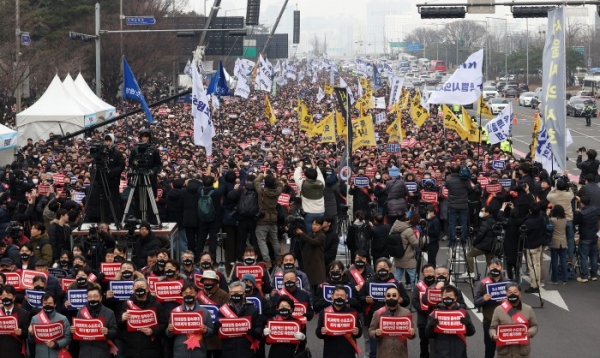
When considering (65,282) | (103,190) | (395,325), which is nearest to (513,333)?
(395,325)

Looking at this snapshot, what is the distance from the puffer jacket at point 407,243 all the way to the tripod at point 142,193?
3.44 metres

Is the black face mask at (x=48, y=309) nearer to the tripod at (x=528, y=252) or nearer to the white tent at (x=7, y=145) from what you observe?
the tripod at (x=528, y=252)

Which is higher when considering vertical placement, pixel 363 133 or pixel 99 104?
pixel 363 133

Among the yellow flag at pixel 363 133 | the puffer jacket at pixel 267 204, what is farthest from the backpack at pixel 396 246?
the yellow flag at pixel 363 133

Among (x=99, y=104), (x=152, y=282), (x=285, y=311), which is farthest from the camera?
(x=99, y=104)

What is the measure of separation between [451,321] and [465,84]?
630 inches

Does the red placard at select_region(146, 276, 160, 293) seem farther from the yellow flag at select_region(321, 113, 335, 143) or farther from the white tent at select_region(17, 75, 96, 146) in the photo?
the white tent at select_region(17, 75, 96, 146)

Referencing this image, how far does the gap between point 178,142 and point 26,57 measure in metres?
17.9

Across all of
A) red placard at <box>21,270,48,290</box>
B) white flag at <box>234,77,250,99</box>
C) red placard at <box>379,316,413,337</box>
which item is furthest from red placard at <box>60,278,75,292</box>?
white flag at <box>234,77,250,99</box>

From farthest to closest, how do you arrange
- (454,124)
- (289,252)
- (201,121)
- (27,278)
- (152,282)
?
(454,124)
(201,121)
(289,252)
(27,278)
(152,282)

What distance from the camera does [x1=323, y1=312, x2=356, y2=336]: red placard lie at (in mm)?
11344

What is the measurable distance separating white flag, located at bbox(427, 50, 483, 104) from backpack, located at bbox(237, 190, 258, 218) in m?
10.1

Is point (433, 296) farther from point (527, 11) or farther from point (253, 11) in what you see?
point (253, 11)

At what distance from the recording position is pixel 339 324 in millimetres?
11359
